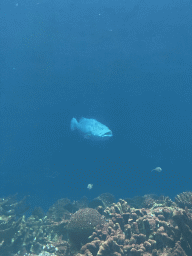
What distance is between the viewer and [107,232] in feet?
18.7

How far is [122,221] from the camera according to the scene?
20.9ft

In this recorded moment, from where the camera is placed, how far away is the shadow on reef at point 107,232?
4637mm

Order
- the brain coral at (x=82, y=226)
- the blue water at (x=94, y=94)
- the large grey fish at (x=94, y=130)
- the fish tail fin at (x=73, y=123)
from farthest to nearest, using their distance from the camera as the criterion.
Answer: the fish tail fin at (x=73, y=123), the large grey fish at (x=94, y=130), the blue water at (x=94, y=94), the brain coral at (x=82, y=226)

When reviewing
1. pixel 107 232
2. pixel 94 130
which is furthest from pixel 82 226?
pixel 94 130

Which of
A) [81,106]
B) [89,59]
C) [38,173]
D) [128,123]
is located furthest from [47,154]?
[89,59]

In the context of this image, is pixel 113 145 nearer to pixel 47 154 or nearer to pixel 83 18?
pixel 47 154

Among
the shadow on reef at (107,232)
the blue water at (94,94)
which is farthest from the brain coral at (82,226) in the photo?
the blue water at (94,94)

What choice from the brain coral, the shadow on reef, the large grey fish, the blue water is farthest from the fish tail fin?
the brain coral

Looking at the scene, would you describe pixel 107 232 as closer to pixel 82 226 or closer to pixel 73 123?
pixel 82 226

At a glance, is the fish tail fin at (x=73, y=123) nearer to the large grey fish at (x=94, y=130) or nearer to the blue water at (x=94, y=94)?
the blue water at (x=94, y=94)

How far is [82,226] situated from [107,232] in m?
1.25

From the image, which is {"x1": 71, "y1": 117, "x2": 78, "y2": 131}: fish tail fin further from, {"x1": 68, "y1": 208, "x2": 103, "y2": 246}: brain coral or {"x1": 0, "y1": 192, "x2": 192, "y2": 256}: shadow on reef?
{"x1": 68, "y1": 208, "x2": 103, "y2": 246}: brain coral

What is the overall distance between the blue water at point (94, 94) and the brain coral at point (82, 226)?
16.5m

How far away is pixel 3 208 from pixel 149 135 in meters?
24.4
